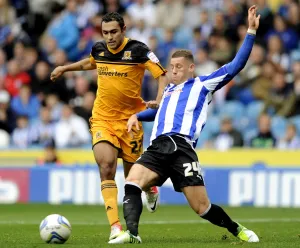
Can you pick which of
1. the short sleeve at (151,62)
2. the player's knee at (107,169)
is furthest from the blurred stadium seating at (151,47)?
the player's knee at (107,169)

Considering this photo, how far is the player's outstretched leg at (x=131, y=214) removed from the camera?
8.45m

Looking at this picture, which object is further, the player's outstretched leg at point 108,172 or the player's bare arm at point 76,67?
the player's bare arm at point 76,67

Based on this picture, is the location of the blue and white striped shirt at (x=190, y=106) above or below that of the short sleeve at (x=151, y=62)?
below

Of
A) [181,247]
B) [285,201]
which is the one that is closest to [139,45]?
[181,247]

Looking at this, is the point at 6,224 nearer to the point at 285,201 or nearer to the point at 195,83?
the point at 195,83

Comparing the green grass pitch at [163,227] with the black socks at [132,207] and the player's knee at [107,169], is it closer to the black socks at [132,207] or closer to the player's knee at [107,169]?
the black socks at [132,207]

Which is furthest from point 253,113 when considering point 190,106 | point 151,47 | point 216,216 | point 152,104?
point 216,216

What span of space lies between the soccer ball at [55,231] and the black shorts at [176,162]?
101 cm

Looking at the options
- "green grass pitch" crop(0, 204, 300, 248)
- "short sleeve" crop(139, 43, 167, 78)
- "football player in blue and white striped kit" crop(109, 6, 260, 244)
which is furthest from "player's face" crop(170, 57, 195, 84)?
"green grass pitch" crop(0, 204, 300, 248)

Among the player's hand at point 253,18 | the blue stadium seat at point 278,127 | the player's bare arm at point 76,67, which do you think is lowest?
the blue stadium seat at point 278,127

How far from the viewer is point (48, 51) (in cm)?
2164

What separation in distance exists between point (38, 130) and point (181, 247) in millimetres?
11514

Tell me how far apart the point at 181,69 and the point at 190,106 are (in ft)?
1.33

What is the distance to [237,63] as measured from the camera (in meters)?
8.70
